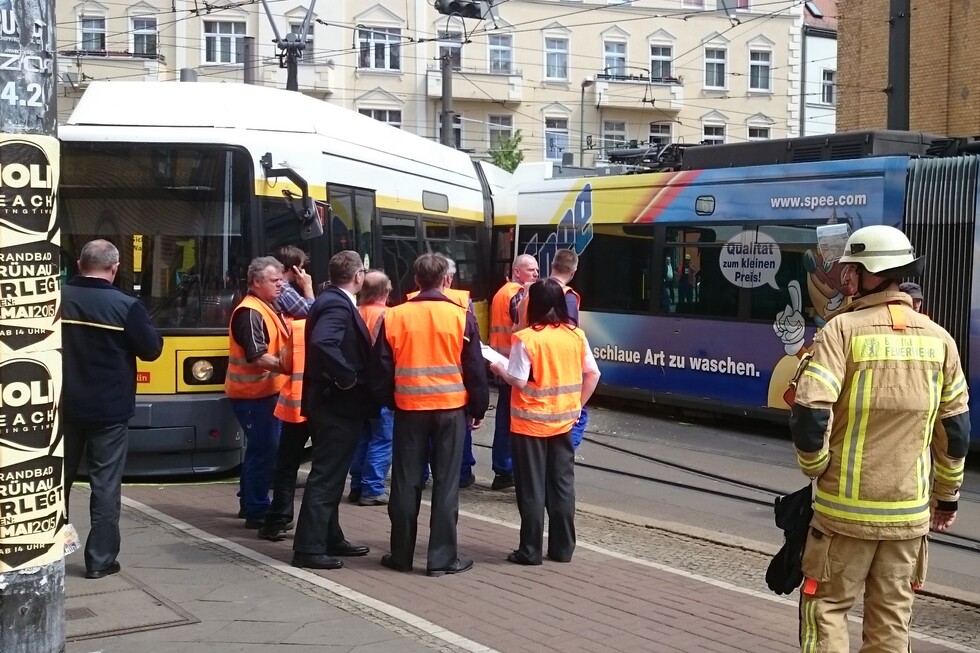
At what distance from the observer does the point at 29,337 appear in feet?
12.7

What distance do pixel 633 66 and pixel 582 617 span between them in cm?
4526

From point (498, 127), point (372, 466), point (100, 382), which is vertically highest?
point (498, 127)

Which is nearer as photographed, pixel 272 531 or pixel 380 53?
pixel 272 531

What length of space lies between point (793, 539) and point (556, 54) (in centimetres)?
4595

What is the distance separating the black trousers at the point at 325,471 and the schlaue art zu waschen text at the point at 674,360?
7131 millimetres

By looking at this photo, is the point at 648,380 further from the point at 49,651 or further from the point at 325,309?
the point at 49,651

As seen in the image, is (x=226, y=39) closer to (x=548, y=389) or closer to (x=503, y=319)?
(x=503, y=319)

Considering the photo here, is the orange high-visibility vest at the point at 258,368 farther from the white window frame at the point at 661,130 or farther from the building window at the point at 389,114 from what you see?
the white window frame at the point at 661,130

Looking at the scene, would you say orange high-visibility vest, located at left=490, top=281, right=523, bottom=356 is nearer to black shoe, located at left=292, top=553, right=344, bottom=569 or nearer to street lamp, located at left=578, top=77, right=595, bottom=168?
black shoe, located at left=292, top=553, right=344, bottom=569

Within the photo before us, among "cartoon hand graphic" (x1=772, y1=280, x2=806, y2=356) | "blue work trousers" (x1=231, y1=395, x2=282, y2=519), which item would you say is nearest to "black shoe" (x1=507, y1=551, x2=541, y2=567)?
"blue work trousers" (x1=231, y1=395, x2=282, y2=519)

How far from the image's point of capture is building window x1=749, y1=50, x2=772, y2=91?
166 ft

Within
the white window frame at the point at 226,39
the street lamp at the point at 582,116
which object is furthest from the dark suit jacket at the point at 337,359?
the street lamp at the point at 582,116

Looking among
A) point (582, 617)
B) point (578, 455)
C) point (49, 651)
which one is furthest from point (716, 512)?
point (49, 651)

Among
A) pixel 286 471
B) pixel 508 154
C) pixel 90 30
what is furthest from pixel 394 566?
pixel 90 30
